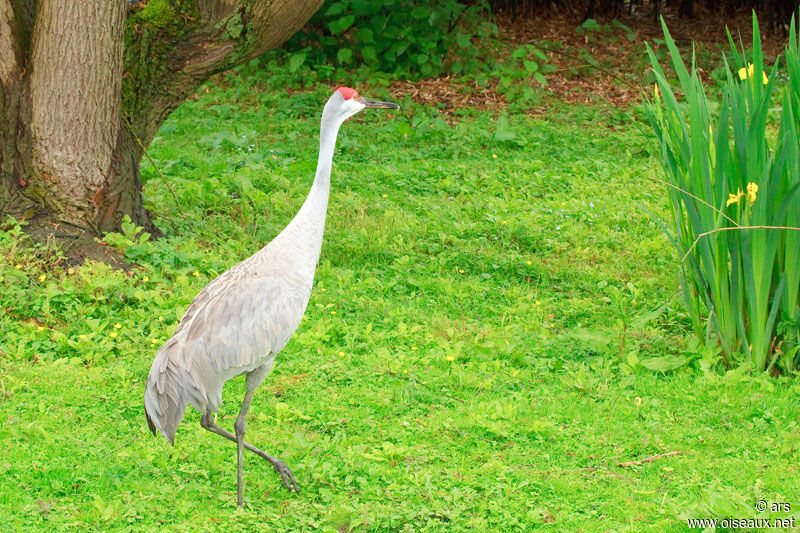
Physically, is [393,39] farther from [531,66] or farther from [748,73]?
[748,73]

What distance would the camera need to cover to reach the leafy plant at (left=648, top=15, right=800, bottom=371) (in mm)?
4613

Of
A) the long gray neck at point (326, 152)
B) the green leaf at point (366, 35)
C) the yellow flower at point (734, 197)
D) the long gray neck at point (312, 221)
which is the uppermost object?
the green leaf at point (366, 35)

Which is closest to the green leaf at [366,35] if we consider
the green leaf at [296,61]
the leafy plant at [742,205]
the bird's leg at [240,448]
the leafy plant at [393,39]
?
the leafy plant at [393,39]

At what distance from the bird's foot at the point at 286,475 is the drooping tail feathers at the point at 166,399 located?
552 mm

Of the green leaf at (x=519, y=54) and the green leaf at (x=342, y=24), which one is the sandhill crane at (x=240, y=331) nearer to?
the green leaf at (x=342, y=24)

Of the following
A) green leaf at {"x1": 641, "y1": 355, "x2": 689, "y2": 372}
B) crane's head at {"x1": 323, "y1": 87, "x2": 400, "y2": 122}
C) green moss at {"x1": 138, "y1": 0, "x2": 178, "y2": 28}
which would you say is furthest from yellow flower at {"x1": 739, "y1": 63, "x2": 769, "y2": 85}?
green moss at {"x1": 138, "y1": 0, "x2": 178, "y2": 28}

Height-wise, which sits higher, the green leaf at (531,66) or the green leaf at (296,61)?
the green leaf at (296,61)

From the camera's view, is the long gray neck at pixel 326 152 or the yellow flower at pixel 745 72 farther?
the yellow flower at pixel 745 72

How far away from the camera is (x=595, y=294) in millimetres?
6242

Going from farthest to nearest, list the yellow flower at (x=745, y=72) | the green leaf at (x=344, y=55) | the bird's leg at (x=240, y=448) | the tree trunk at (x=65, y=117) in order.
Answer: the green leaf at (x=344, y=55) < the tree trunk at (x=65, y=117) < the yellow flower at (x=745, y=72) < the bird's leg at (x=240, y=448)

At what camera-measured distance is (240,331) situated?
13.1ft

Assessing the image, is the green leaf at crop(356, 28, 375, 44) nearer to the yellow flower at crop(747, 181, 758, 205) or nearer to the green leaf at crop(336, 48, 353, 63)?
the green leaf at crop(336, 48, 353, 63)

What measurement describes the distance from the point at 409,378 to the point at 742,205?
214 centimetres

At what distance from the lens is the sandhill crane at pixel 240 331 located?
3.85 meters
